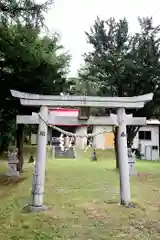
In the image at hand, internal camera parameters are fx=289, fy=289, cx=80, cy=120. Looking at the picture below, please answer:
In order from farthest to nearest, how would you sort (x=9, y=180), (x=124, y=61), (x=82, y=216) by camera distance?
(x=124, y=61) < (x=9, y=180) < (x=82, y=216)

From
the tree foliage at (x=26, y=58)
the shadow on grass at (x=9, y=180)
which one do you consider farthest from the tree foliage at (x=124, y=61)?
the shadow on grass at (x=9, y=180)

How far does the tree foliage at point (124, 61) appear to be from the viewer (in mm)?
15078

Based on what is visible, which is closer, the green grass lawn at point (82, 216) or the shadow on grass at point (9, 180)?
the green grass lawn at point (82, 216)

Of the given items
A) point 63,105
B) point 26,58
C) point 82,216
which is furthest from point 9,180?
point 82,216

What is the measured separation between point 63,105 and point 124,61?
27.3 feet

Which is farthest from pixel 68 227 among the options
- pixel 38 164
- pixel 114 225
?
pixel 38 164

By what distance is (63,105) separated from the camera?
24.1 ft

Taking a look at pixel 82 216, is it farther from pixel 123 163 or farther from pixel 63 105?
pixel 63 105

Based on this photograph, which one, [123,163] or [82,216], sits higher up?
[123,163]

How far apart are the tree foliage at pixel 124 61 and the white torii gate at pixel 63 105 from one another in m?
7.56

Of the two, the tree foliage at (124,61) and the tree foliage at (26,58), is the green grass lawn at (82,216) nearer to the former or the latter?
the tree foliage at (26,58)

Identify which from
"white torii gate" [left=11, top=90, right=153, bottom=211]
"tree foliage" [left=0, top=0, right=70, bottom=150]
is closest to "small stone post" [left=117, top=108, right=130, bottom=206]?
"white torii gate" [left=11, top=90, right=153, bottom=211]

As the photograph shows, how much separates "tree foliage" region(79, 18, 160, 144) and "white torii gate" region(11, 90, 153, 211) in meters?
7.56

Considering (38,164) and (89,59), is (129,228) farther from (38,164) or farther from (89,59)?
(89,59)
